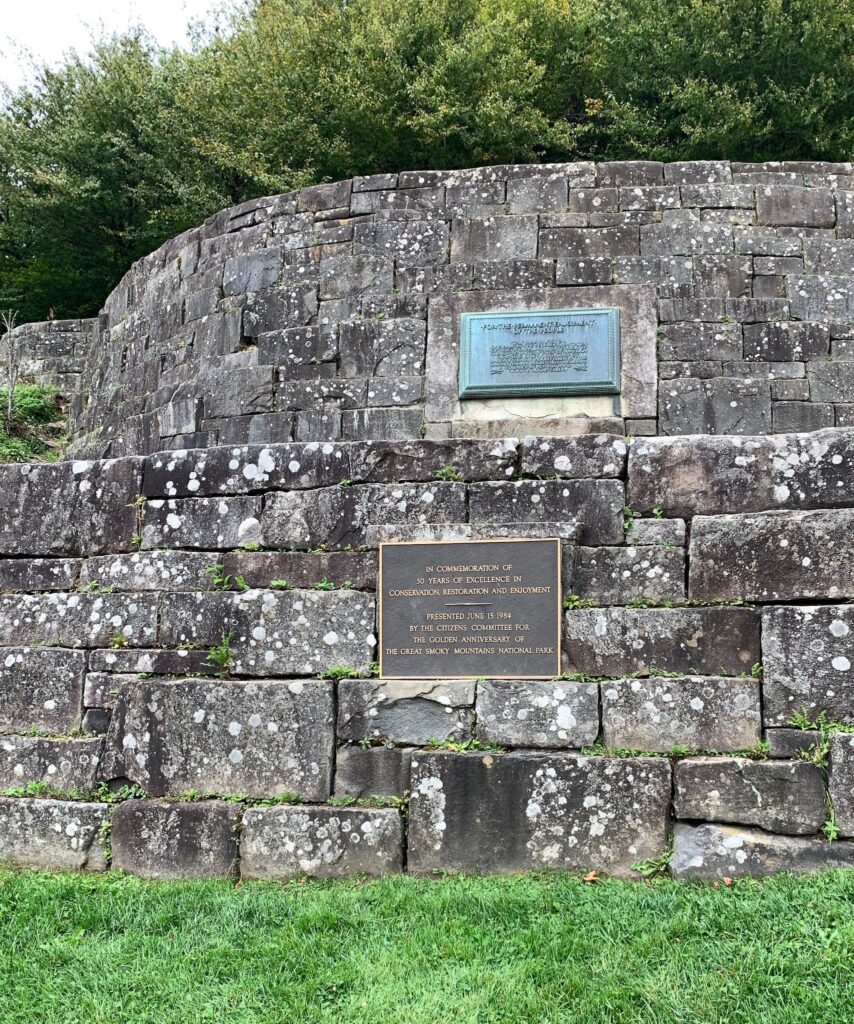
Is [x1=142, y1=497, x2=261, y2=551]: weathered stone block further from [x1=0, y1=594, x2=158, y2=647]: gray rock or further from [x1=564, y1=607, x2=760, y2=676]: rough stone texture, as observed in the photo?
[x1=564, y1=607, x2=760, y2=676]: rough stone texture

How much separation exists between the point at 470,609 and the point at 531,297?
4131 millimetres

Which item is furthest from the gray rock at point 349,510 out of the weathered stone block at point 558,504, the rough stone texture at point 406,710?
the rough stone texture at point 406,710

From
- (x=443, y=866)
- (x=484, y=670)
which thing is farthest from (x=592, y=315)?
(x=443, y=866)

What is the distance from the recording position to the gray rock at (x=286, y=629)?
210 inches

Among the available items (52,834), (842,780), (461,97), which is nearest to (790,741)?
(842,780)

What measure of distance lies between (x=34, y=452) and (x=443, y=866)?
379 inches

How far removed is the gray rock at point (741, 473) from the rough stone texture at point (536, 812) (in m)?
1.37

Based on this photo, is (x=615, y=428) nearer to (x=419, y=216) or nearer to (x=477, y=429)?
(x=477, y=429)

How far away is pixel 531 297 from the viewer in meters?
8.58

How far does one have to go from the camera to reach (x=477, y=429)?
8.34 m

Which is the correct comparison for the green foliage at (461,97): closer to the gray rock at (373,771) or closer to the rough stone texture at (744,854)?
the gray rock at (373,771)

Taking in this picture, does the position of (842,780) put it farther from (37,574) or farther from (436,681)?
(37,574)

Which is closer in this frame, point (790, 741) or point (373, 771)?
point (790, 741)

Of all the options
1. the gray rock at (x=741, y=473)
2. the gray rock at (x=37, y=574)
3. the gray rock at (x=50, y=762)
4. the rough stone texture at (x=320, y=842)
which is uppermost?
the gray rock at (x=741, y=473)
